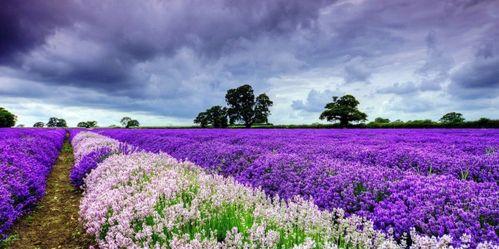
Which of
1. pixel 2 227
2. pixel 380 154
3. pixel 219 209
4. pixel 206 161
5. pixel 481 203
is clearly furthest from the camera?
pixel 206 161

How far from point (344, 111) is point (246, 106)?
1666 cm

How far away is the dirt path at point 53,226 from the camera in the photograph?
16.3 ft

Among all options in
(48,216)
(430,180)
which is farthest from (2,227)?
(430,180)

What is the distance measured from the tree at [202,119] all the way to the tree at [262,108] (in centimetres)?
1115

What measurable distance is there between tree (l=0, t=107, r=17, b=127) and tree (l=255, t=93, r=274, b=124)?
46948 mm

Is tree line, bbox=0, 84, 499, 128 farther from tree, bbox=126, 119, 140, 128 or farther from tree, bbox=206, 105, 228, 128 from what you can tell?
tree, bbox=126, 119, 140, 128

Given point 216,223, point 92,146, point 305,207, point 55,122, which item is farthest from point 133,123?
point 305,207

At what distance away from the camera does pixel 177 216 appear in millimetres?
3373

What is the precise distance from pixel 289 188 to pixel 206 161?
3929 millimetres

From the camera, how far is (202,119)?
204 feet

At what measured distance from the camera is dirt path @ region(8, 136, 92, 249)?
16.3 ft

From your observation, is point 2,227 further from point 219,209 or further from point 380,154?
point 380,154

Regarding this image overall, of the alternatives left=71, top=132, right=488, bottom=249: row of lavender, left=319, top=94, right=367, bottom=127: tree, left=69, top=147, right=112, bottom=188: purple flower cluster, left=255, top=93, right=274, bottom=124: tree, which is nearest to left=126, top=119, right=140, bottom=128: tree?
left=255, top=93, right=274, bottom=124: tree

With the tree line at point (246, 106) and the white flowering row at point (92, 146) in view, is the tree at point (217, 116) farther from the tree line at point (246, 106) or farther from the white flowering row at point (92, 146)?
the white flowering row at point (92, 146)
